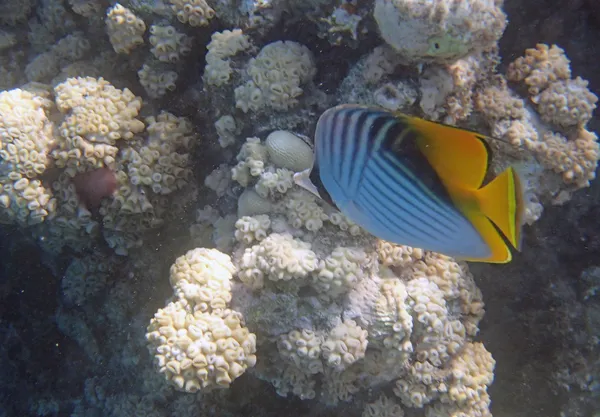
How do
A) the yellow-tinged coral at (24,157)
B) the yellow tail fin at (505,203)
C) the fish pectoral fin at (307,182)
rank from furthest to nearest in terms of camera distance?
1. the yellow-tinged coral at (24,157)
2. the fish pectoral fin at (307,182)
3. the yellow tail fin at (505,203)

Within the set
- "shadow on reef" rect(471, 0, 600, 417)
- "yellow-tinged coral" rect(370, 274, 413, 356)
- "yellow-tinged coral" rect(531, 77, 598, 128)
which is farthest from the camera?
"shadow on reef" rect(471, 0, 600, 417)

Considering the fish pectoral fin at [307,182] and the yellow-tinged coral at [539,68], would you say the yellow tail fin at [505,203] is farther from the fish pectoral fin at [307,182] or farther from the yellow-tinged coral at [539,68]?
the yellow-tinged coral at [539,68]

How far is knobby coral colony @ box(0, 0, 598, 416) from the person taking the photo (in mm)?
2766

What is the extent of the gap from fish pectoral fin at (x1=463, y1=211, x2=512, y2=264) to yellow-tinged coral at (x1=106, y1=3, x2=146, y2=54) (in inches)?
130

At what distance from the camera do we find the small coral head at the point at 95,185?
347 cm

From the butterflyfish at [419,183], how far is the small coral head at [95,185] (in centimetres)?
261

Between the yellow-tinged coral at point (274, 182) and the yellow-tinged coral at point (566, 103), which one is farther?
the yellow-tinged coral at point (566, 103)

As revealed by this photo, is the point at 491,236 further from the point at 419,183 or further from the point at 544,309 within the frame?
the point at 544,309

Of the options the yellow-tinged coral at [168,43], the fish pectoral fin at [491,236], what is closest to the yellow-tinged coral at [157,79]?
the yellow-tinged coral at [168,43]

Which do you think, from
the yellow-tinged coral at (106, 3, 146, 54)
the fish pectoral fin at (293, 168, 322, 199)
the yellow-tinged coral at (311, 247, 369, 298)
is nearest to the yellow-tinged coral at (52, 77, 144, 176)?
the yellow-tinged coral at (106, 3, 146, 54)

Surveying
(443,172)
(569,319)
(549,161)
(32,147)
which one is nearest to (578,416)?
(569,319)

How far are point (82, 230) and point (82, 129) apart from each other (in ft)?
3.22

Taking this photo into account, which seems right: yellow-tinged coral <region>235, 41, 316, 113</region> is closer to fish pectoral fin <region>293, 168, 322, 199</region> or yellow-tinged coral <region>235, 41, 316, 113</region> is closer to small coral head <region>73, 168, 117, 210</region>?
small coral head <region>73, 168, 117, 210</region>

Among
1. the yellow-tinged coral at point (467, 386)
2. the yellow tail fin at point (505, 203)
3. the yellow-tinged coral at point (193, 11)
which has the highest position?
the yellow tail fin at point (505, 203)
